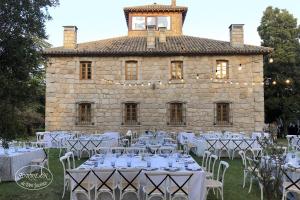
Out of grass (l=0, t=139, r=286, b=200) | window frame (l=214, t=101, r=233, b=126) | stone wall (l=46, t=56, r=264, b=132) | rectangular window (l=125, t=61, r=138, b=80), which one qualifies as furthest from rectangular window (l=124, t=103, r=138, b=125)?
grass (l=0, t=139, r=286, b=200)

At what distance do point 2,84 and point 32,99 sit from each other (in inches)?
22.9

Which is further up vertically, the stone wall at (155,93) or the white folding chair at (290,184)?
Answer: the stone wall at (155,93)

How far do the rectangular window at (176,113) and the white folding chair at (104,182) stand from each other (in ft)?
42.5

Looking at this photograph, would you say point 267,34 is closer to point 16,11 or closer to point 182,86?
point 182,86

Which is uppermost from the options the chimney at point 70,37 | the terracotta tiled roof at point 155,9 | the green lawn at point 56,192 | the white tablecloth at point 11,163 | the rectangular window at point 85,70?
the terracotta tiled roof at point 155,9

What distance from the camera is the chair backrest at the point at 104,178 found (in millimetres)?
5684

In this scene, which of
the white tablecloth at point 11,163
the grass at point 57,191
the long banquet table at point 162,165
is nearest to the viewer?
the long banquet table at point 162,165

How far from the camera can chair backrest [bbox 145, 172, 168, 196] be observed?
214 inches

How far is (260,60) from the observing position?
61.1 feet

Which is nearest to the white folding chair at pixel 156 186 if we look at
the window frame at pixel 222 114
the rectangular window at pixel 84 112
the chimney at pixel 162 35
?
the window frame at pixel 222 114

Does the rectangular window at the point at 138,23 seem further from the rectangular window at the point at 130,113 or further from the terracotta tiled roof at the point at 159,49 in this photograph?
the rectangular window at the point at 130,113

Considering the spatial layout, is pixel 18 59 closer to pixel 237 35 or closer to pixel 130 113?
pixel 130 113

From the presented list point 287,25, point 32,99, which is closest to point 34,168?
point 32,99

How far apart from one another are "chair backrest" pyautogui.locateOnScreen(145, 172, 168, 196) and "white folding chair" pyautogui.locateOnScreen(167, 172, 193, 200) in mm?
89
